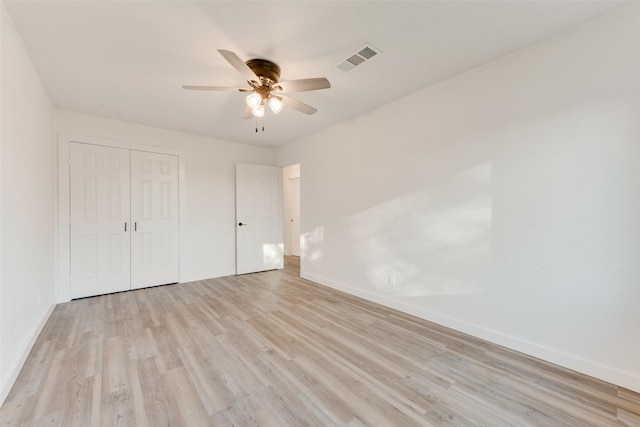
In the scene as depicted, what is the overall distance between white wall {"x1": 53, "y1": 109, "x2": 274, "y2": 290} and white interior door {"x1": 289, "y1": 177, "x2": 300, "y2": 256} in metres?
2.35

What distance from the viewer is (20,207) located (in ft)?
6.59

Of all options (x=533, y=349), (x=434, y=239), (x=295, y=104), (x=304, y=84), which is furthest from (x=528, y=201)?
(x=295, y=104)

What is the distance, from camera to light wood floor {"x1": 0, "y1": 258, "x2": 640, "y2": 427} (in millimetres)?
1516

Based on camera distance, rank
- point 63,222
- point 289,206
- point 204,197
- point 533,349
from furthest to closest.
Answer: point 289,206 → point 204,197 → point 63,222 → point 533,349

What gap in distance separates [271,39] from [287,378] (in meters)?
2.52

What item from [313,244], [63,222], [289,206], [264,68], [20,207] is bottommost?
[313,244]

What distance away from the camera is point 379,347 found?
89.3 inches

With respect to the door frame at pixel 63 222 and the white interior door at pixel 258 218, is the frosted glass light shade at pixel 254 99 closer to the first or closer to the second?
the white interior door at pixel 258 218

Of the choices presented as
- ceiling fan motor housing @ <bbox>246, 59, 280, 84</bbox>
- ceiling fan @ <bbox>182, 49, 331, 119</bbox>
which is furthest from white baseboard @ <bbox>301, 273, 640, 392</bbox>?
ceiling fan motor housing @ <bbox>246, 59, 280, 84</bbox>

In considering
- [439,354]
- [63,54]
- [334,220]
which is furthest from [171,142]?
[439,354]

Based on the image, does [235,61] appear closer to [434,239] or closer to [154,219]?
[434,239]

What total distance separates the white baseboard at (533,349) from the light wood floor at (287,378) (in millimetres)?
65

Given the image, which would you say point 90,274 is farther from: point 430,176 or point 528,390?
point 528,390

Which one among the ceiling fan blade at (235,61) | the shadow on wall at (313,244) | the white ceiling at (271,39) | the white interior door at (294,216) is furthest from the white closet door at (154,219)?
the white interior door at (294,216)
